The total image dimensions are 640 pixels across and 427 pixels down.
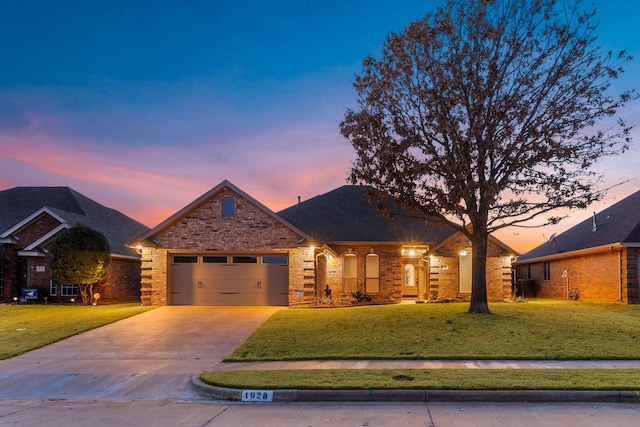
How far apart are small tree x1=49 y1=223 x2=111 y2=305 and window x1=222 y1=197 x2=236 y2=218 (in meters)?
7.32

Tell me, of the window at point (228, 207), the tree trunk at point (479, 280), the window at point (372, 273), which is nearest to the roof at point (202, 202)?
the window at point (228, 207)

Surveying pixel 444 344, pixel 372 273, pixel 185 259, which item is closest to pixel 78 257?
pixel 185 259

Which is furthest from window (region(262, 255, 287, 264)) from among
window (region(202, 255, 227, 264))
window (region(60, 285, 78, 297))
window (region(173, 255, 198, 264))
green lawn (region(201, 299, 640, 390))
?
window (region(60, 285, 78, 297))

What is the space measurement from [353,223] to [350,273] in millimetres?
2901

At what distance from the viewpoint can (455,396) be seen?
10.2 metres

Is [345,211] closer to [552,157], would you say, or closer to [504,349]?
[552,157]

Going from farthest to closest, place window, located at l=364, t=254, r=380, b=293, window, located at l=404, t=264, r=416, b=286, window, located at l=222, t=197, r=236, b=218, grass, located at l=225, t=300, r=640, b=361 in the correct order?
window, located at l=404, t=264, r=416, b=286 → window, located at l=364, t=254, r=380, b=293 → window, located at l=222, t=197, r=236, b=218 → grass, located at l=225, t=300, r=640, b=361

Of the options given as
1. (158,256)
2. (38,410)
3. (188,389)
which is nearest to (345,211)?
(158,256)

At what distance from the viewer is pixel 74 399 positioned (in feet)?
37.9

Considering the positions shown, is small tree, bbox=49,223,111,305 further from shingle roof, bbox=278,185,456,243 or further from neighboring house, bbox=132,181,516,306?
shingle roof, bbox=278,185,456,243

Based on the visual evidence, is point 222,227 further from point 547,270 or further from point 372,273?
point 547,270

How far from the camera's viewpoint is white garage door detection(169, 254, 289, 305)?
2611 cm

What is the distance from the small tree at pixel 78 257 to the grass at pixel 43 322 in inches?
58.4

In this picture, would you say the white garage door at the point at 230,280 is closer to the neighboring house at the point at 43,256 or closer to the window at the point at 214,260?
the window at the point at 214,260
